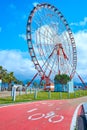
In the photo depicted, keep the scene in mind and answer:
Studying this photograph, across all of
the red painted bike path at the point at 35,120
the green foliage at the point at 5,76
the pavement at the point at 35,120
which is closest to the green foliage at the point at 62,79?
the green foliage at the point at 5,76

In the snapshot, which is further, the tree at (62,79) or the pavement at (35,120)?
the tree at (62,79)

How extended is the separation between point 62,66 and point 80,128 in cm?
5550

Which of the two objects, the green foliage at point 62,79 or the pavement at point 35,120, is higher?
the green foliage at point 62,79

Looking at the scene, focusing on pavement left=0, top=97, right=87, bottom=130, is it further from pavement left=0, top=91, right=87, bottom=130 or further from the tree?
the tree

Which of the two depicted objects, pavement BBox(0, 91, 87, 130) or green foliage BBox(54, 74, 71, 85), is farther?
green foliage BBox(54, 74, 71, 85)

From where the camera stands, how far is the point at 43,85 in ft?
227

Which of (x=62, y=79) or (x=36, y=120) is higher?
(x=62, y=79)

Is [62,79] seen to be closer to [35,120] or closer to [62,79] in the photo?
[62,79]

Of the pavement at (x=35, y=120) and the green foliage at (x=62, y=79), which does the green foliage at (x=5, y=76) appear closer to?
the green foliage at (x=62, y=79)

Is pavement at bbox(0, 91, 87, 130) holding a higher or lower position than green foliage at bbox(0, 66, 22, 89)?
lower

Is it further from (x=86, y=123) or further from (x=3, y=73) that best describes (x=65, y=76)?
(x=86, y=123)

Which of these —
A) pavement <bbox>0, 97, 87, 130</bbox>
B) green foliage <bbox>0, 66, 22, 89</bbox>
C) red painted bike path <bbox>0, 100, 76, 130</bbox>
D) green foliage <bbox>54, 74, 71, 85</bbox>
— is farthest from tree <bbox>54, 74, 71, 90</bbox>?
red painted bike path <bbox>0, 100, 76, 130</bbox>

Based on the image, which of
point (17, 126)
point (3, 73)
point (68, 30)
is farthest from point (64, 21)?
point (17, 126)

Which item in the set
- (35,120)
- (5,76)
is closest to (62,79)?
(5,76)
